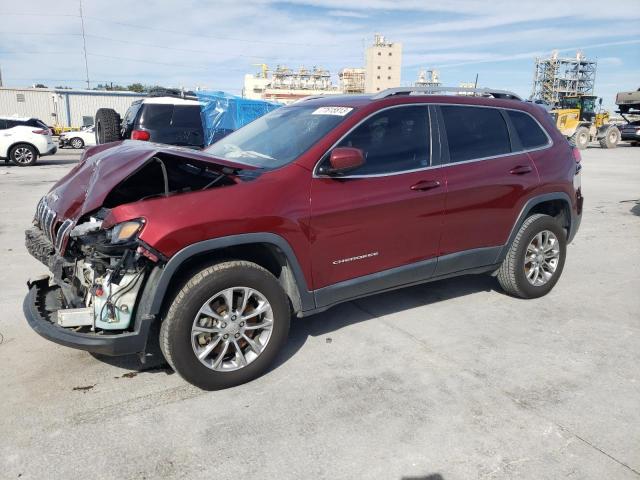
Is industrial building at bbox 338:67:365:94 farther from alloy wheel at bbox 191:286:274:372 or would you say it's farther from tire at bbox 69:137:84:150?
alloy wheel at bbox 191:286:274:372

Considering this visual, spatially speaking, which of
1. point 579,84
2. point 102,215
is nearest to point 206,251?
point 102,215

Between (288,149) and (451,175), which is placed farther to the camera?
(451,175)

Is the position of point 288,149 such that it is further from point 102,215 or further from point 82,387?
point 82,387

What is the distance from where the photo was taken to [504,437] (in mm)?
2713

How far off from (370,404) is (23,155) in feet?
57.0

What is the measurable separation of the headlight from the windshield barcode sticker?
169cm

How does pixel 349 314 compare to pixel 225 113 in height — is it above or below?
below

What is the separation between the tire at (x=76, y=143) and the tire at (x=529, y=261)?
2759 centimetres

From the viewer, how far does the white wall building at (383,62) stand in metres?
109

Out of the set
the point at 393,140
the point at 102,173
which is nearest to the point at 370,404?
the point at 393,140

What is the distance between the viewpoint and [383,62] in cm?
11069

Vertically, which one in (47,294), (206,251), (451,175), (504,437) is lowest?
(504,437)

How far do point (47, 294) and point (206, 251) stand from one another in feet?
4.37

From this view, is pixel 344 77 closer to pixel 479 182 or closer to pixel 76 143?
pixel 76 143
